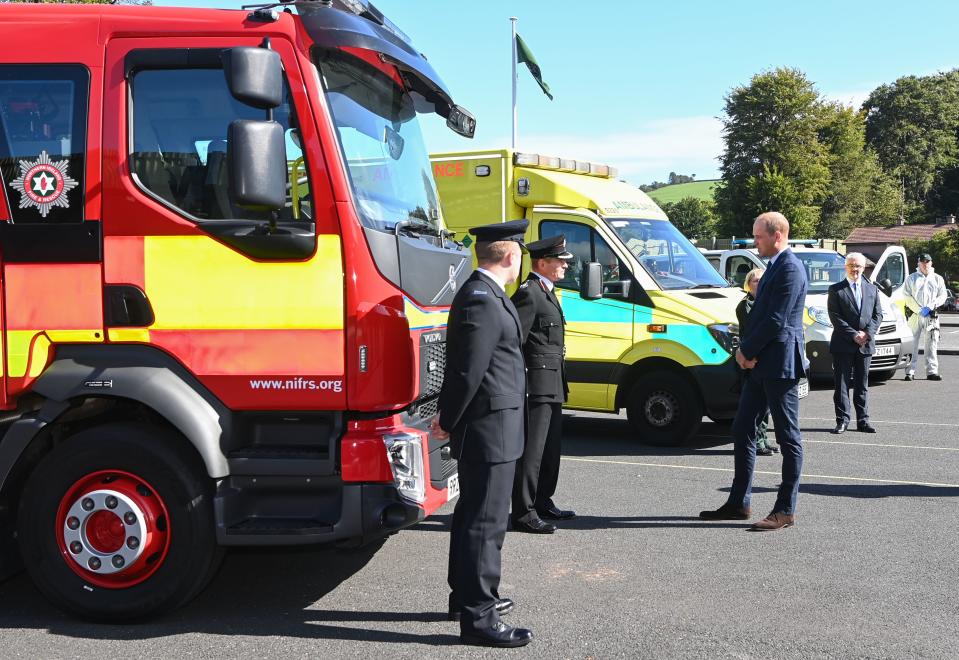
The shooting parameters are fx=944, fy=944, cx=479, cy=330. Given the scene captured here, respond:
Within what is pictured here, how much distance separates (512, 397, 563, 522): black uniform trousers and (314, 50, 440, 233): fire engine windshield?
1.66 m

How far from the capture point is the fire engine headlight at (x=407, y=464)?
14.5ft

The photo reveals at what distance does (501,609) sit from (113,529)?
1902mm

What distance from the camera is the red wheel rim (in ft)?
14.5

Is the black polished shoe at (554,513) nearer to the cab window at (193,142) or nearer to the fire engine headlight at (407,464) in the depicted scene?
the fire engine headlight at (407,464)

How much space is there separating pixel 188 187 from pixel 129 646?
214cm

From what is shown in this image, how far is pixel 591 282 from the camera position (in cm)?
827

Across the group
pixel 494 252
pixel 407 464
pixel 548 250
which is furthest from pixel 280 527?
pixel 548 250

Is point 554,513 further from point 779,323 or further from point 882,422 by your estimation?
point 882,422

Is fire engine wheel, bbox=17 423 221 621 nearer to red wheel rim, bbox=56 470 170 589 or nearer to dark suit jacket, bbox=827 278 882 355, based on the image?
red wheel rim, bbox=56 470 170 589

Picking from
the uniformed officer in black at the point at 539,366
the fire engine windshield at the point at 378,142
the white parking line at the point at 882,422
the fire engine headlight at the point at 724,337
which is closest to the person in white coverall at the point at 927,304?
the white parking line at the point at 882,422

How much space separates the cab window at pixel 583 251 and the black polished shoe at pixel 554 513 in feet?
9.78

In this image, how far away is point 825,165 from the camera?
6003cm

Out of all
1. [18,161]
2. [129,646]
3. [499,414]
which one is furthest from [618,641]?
[18,161]

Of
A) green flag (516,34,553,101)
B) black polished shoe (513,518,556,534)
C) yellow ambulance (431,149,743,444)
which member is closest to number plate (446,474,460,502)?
black polished shoe (513,518,556,534)
